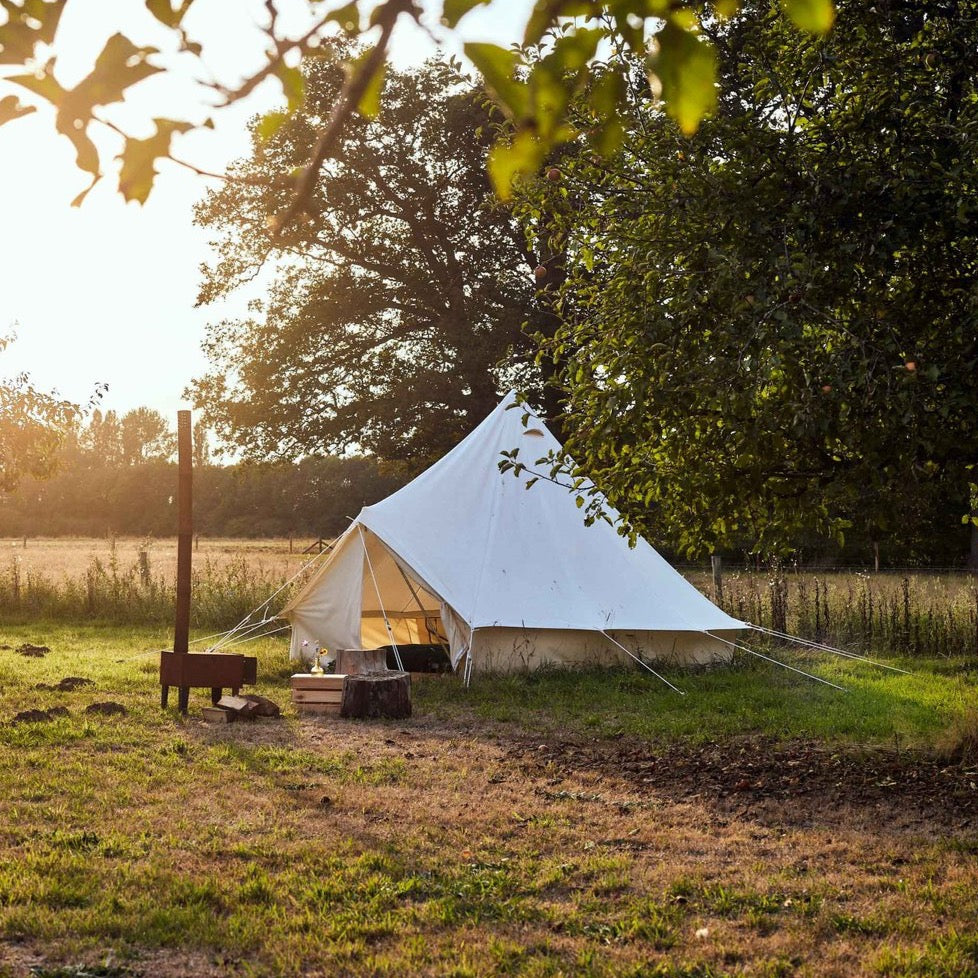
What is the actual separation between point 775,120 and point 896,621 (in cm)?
736

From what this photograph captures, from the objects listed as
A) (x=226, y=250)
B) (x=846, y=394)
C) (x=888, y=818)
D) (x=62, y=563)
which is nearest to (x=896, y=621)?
(x=888, y=818)

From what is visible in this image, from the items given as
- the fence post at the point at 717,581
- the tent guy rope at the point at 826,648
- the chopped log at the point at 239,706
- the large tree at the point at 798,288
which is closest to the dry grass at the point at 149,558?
the fence post at the point at 717,581

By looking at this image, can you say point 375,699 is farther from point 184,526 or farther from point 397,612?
point 397,612

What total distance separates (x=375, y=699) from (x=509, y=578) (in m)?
2.38

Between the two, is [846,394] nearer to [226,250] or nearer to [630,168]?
[630,168]

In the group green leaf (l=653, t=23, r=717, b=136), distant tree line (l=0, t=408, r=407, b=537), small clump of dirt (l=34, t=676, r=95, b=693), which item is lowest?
small clump of dirt (l=34, t=676, r=95, b=693)

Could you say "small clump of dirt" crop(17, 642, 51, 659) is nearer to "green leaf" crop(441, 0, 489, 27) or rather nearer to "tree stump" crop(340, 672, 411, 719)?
"tree stump" crop(340, 672, 411, 719)

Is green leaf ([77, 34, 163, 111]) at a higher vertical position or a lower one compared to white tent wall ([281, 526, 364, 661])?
higher

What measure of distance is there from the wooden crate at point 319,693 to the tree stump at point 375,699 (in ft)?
0.61

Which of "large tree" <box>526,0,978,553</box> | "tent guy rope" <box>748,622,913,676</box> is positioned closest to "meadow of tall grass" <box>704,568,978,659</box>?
"tent guy rope" <box>748,622,913,676</box>

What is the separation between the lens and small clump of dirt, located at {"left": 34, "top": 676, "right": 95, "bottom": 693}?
8.92 metres

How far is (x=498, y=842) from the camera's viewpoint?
4836 mm

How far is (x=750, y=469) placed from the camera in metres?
5.45

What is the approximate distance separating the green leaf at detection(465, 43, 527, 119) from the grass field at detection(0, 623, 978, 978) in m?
2.83
